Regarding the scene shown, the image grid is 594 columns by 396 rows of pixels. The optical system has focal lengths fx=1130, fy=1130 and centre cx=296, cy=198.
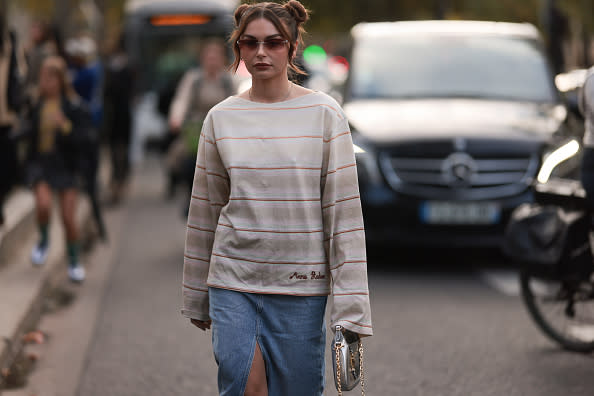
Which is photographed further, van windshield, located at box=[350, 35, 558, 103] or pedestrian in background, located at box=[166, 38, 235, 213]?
van windshield, located at box=[350, 35, 558, 103]

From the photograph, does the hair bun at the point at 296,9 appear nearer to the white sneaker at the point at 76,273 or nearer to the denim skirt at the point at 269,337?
the denim skirt at the point at 269,337

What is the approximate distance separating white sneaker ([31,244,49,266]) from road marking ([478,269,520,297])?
3301 millimetres

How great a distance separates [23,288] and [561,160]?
140 inches

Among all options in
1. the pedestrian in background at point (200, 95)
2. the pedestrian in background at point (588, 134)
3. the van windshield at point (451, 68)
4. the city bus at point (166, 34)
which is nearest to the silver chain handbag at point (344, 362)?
the pedestrian in background at point (588, 134)

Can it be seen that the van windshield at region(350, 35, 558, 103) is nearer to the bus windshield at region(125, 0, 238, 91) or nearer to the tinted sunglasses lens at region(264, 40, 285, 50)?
the tinted sunglasses lens at region(264, 40, 285, 50)

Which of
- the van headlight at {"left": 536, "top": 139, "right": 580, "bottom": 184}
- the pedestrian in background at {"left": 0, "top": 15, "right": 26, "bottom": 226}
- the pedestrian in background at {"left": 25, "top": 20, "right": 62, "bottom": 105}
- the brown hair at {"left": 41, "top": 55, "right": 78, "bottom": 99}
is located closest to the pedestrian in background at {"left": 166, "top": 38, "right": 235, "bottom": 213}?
the brown hair at {"left": 41, "top": 55, "right": 78, "bottom": 99}

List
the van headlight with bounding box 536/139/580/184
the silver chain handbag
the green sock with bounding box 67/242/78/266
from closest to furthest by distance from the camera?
the silver chain handbag
the van headlight with bounding box 536/139/580/184
the green sock with bounding box 67/242/78/266

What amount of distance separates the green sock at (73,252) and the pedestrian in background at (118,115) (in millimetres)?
5437

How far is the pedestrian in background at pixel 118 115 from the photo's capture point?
13.9 m

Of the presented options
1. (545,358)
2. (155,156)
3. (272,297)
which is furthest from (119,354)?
(155,156)

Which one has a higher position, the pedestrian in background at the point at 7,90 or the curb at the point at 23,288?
the pedestrian in background at the point at 7,90

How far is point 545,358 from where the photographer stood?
19.7 feet

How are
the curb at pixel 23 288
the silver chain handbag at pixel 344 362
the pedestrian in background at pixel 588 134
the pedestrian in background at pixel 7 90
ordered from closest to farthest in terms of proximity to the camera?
the silver chain handbag at pixel 344 362 < the pedestrian in background at pixel 588 134 < the curb at pixel 23 288 < the pedestrian in background at pixel 7 90

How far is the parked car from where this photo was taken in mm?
8562
